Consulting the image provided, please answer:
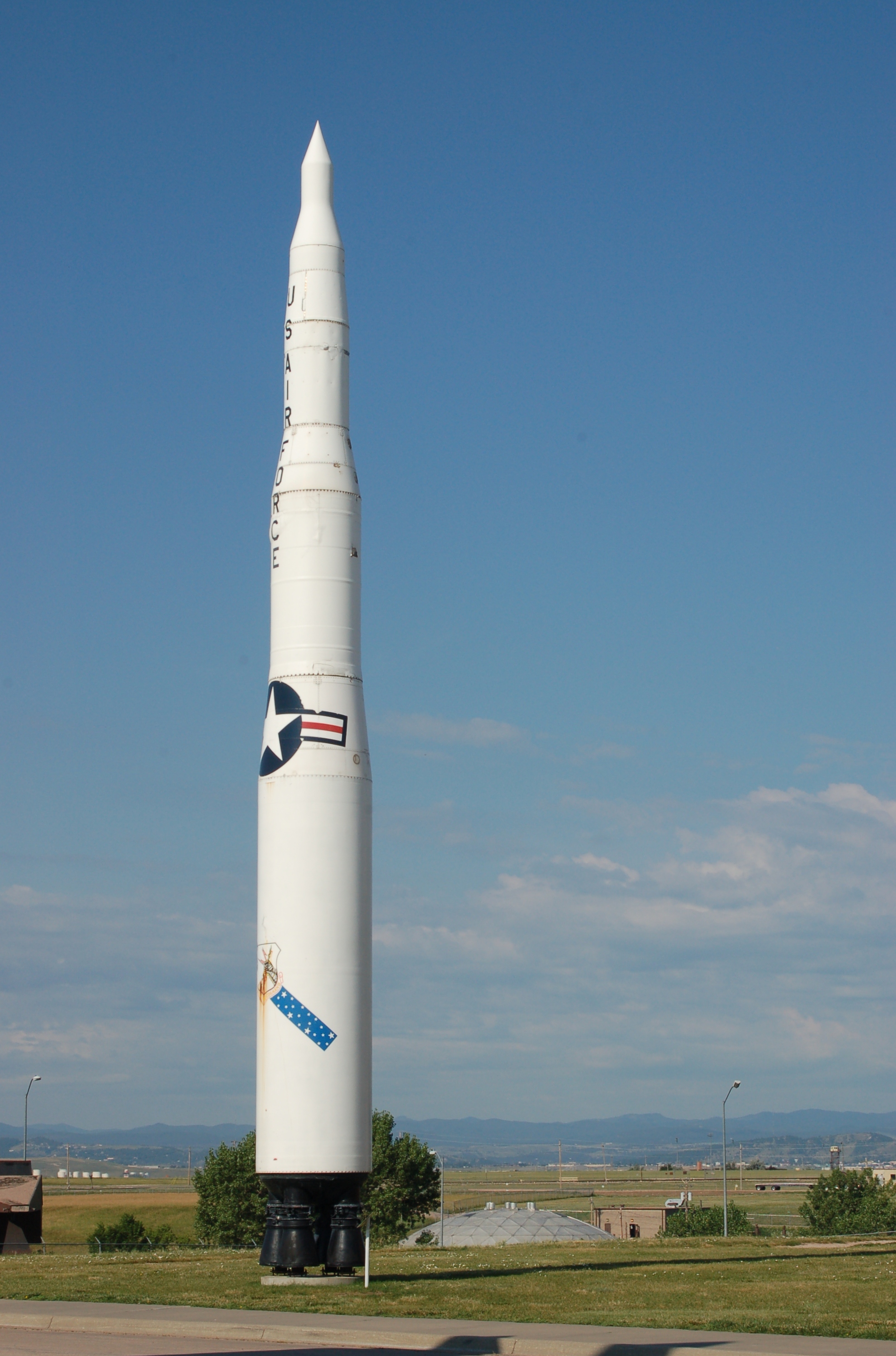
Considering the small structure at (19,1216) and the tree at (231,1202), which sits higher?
the small structure at (19,1216)

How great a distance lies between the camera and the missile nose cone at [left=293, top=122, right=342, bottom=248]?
26.5m

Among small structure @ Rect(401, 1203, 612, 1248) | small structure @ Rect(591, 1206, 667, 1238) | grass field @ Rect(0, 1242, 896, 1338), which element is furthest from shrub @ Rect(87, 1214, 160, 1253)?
grass field @ Rect(0, 1242, 896, 1338)

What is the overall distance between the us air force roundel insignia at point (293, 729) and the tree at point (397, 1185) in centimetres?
5310

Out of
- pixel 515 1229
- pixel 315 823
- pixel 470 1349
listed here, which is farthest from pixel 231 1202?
pixel 470 1349

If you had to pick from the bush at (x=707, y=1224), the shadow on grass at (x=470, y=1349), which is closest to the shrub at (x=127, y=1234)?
the bush at (x=707, y=1224)

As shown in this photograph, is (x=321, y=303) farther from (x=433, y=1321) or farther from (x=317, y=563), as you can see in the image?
(x=433, y=1321)

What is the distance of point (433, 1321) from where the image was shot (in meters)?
18.0

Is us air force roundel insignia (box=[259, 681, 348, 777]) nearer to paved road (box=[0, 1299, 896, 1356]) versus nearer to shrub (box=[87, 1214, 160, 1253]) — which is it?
paved road (box=[0, 1299, 896, 1356])

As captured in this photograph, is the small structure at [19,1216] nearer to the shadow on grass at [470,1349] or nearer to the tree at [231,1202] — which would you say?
the shadow on grass at [470,1349]

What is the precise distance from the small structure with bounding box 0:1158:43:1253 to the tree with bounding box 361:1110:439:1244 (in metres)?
40.2

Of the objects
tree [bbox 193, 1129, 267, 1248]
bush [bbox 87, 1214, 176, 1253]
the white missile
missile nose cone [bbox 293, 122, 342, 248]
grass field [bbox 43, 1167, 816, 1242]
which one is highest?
missile nose cone [bbox 293, 122, 342, 248]

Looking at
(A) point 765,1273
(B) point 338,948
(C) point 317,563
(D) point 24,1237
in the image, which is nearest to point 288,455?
(C) point 317,563

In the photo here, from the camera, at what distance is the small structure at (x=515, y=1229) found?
246 feet

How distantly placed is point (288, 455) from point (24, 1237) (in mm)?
20056
